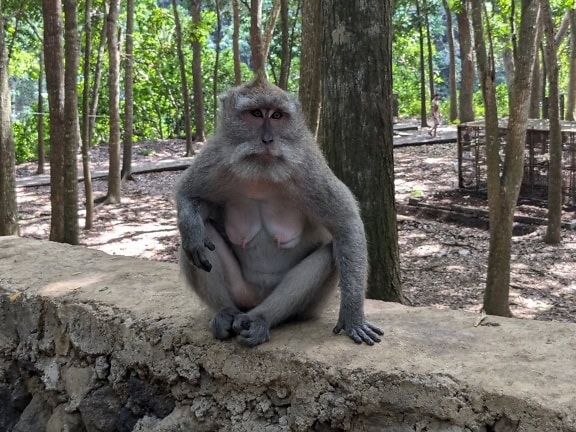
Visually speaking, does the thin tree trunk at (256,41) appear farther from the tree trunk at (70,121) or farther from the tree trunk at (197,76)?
the tree trunk at (197,76)

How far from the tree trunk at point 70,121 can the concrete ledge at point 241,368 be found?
351 cm

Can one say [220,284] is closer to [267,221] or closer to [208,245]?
[208,245]

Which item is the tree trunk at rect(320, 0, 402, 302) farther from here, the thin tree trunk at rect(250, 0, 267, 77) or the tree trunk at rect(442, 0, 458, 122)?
the tree trunk at rect(442, 0, 458, 122)

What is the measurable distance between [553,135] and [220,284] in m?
6.93

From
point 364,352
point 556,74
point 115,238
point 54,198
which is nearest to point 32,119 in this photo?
point 115,238

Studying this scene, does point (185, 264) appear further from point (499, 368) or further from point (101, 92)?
point (101, 92)

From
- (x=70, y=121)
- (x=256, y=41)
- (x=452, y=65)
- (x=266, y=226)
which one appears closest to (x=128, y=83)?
(x=256, y=41)

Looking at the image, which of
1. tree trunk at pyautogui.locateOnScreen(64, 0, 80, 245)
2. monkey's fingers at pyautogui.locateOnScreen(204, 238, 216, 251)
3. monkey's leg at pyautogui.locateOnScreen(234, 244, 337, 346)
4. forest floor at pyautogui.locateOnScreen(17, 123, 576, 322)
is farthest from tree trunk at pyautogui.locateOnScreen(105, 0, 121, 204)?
monkey's leg at pyautogui.locateOnScreen(234, 244, 337, 346)

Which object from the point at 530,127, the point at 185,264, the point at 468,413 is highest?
the point at 530,127

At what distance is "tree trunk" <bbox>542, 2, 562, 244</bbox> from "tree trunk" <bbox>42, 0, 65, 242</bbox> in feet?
18.0

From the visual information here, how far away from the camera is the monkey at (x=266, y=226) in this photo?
11.1 feet

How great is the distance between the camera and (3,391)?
4.57m

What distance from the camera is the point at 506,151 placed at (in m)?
6.27

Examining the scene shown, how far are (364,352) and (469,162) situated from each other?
1168 centimetres
